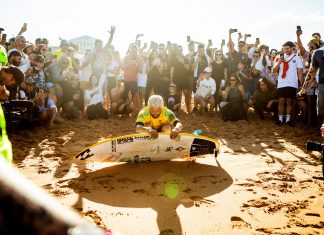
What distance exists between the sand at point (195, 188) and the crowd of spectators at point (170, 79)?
226 centimetres

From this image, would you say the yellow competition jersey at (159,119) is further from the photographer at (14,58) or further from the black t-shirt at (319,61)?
the photographer at (14,58)

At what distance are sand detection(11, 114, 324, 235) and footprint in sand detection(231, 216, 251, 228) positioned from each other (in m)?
0.01

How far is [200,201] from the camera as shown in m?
4.01

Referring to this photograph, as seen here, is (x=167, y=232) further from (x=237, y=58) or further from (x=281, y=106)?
(x=237, y=58)

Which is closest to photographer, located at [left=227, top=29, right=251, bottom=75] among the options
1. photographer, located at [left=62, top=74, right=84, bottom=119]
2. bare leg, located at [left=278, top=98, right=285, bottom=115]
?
bare leg, located at [left=278, top=98, right=285, bottom=115]

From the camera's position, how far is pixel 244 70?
1148 centimetres

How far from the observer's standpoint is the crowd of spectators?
374 inches

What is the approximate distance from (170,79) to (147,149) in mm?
6552

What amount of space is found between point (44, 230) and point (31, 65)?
10.5 metres

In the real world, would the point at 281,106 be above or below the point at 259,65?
below

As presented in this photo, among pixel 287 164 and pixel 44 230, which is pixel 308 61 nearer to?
pixel 287 164

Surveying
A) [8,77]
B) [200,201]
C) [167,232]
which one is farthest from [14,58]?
[167,232]

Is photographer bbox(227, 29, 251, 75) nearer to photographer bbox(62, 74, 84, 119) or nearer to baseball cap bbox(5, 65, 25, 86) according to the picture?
photographer bbox(62, 74, 84, 119)

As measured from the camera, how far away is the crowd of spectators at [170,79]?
9508 millimetres
